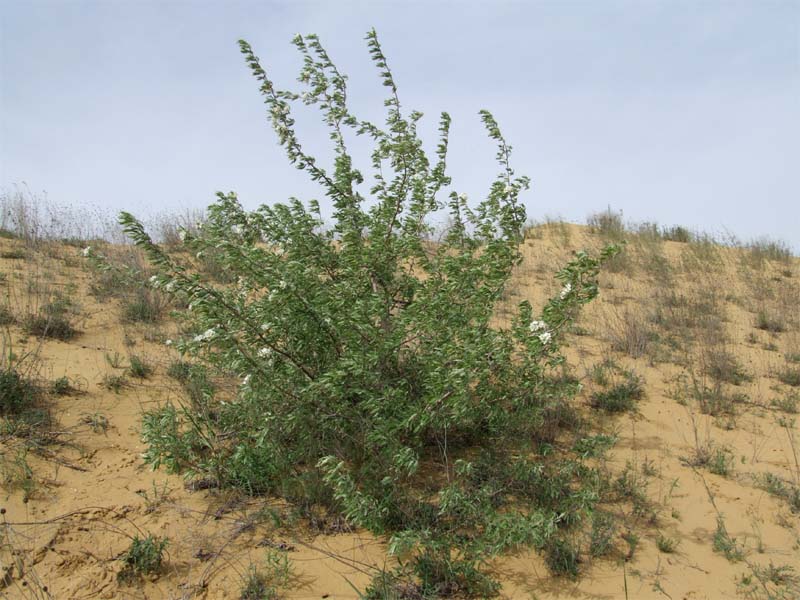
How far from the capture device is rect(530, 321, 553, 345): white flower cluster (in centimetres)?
302

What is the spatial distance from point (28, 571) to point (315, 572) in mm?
1516

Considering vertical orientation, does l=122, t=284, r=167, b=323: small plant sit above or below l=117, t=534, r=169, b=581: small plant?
above

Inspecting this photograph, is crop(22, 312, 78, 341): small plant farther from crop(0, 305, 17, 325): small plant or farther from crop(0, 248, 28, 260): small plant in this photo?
crop(0, 248, 28, 260): small plant

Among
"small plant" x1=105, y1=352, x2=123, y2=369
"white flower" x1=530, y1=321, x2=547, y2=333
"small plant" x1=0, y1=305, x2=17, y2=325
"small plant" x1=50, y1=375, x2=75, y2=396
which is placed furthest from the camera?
"small plant" x1=0, y1=305, x2=17, y2=325

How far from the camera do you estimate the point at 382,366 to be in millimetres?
3590

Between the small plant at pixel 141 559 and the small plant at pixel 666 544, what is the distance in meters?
3.00

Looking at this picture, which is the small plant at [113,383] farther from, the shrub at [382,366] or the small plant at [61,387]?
the shrub at [382,366]

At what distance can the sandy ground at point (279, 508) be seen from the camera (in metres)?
3.04

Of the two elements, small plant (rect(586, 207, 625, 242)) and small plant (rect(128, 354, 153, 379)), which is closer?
small plant (rect(128, 354, 153, 379))

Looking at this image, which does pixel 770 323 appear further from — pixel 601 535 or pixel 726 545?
pixel 601 535

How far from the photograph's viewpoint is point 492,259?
378cm

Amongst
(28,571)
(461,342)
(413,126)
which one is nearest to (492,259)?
(461,342)

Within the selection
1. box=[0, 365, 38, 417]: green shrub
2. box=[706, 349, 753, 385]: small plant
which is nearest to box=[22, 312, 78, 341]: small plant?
box=[0, 365, 38, 417]: green shrub

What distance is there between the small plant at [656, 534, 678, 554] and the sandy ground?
30mm
